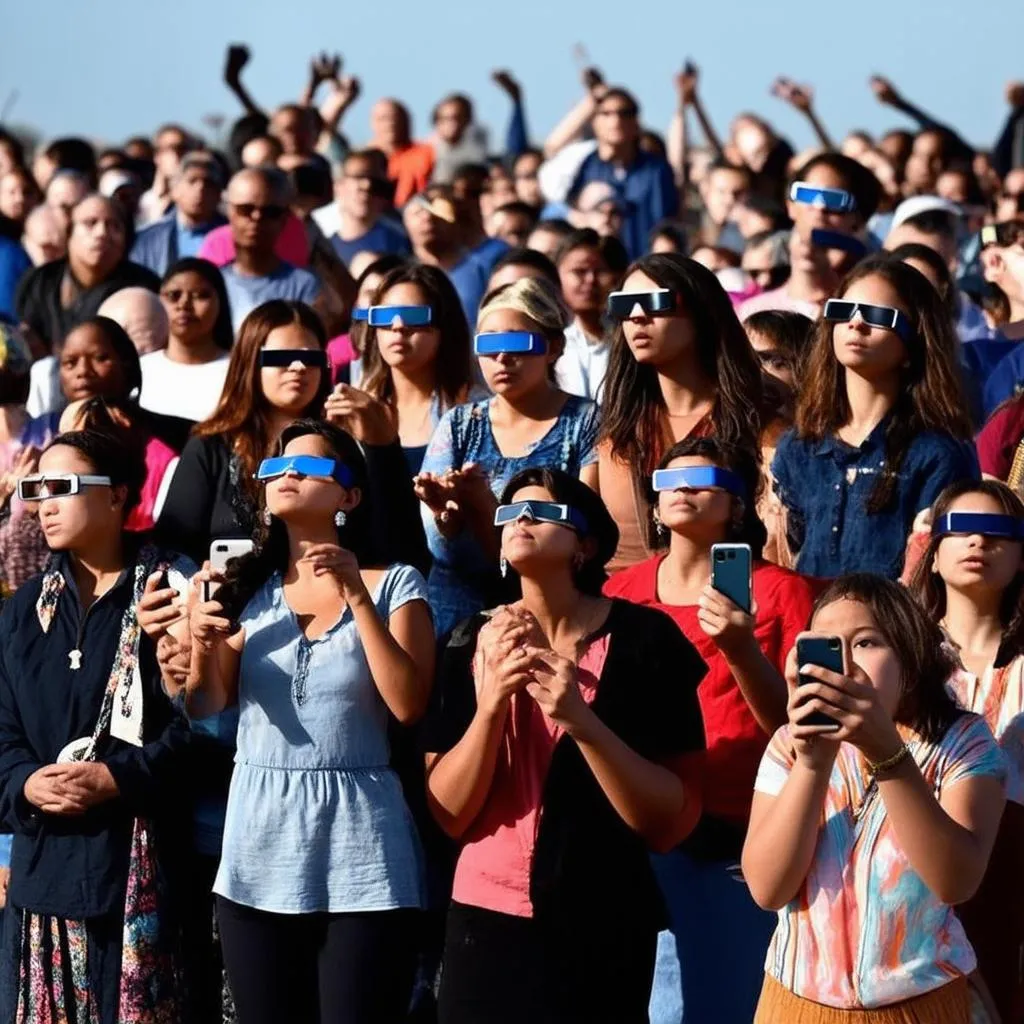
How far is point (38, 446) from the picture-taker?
7.44m

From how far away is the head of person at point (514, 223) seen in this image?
12.0 meters

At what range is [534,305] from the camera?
669cm

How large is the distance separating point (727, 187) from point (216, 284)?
5138 mm

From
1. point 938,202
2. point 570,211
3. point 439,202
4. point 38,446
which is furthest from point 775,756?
point 570,211

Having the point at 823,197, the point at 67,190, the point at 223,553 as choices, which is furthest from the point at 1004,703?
the point at 67,190

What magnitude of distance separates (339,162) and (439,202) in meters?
6.12

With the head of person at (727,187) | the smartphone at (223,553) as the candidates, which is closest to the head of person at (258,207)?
the head of person at (727,187)

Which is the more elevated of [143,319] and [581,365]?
[143,319]

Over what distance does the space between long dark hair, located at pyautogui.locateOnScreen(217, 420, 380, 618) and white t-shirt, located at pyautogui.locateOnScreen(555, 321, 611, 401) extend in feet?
9.98

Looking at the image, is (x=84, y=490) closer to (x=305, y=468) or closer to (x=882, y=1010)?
(x=305, y=468)

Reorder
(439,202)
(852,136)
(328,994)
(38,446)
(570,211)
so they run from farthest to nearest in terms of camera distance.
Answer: (852,136) → (570,211) → (439,202) → (38,446) → (328,994)

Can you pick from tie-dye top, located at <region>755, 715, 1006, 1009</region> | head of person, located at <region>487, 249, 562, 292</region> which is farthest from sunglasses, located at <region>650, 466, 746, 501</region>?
head of person, located at <region>487, 249, 562, 292</region>

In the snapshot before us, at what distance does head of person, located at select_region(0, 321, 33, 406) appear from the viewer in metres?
7.77

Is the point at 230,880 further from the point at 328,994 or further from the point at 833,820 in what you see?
Answer: the point at 833,820
